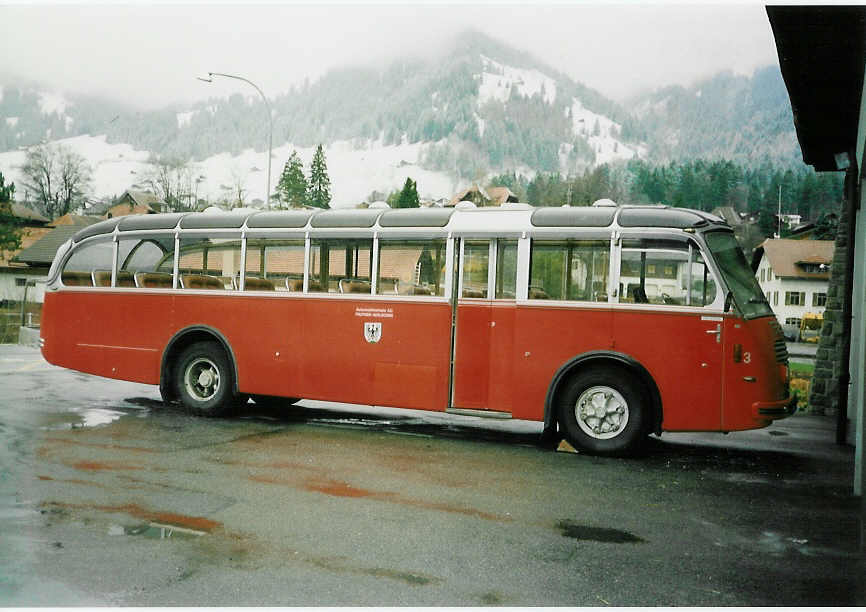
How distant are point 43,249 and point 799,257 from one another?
2745cm

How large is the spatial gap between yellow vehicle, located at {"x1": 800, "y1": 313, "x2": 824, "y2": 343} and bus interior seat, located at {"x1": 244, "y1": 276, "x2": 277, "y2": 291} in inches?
432

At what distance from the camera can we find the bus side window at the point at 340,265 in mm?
10156

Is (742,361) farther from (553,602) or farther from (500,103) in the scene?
(500,103)

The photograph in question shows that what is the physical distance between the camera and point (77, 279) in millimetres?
11984

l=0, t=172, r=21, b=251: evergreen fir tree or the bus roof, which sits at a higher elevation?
l=0, t=172, r=21, b=251: evergreen fir tree

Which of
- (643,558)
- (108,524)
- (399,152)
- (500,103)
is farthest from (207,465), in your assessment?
(500,103)

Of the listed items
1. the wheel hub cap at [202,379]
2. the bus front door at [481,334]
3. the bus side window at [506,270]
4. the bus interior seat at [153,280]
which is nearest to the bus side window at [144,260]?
the bus interior seat at [153,280]

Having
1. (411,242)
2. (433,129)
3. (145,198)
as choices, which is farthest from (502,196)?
(433,129)

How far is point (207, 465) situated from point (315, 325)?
3.08 meters

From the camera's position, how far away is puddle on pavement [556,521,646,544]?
5.57m

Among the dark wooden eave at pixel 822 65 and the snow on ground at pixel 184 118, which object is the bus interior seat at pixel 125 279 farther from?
the snow on ground at pixel 184 118

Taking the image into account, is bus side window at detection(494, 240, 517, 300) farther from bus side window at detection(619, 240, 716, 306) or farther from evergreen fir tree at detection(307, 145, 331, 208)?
evergreen fir tree at detection(307, 145, 331, 208)

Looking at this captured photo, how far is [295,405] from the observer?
12.7 metres

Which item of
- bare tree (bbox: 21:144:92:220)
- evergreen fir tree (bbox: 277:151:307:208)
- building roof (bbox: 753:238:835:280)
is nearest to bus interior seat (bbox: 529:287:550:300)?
building roof (bbox: 753:238:835:280)
